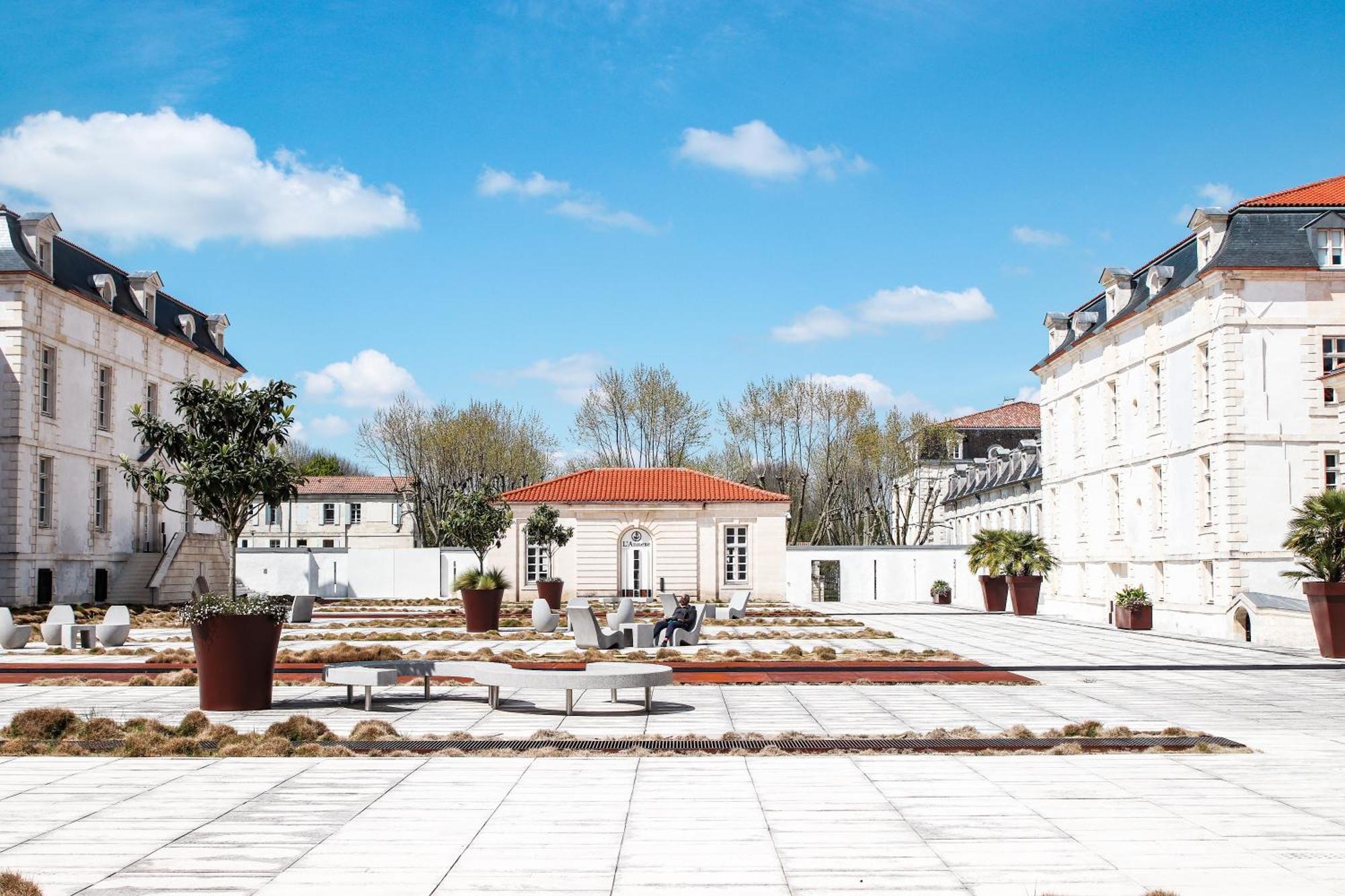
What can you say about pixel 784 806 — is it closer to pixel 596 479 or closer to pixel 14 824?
pixel 14 824

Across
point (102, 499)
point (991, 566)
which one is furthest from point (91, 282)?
point (991, 566)

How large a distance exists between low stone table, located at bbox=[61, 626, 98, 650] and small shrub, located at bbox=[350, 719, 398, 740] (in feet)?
42.1

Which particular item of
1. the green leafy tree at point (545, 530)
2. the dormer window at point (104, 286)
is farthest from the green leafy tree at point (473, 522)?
the dormer window at point (104, 286)

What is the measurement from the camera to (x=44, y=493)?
114ft

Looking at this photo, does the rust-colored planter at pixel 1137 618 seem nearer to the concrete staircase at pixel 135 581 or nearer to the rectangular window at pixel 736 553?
the rectangular window at pixel 736 553

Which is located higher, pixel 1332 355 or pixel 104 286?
pixel 104 286

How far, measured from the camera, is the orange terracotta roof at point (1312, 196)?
2791 cm

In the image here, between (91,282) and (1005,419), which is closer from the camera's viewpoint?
(91,282)

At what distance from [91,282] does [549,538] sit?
1598cm

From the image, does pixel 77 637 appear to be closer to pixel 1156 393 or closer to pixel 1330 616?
pixel 1330 616

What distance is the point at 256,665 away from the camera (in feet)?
39.0

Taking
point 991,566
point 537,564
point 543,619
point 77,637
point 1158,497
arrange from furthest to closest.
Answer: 1. point 537,564
2. point 991,566
3. point 1158,497
4. point 543,619
5. point 77,637

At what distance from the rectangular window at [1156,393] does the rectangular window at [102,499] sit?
100.0 feet

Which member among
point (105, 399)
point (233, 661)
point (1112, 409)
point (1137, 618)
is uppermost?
point (105, 399)
